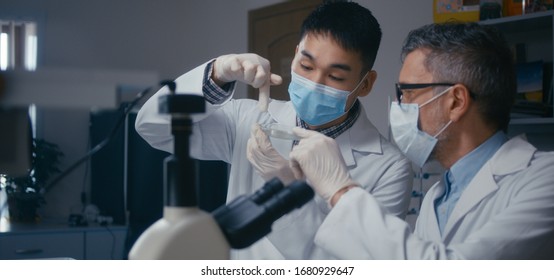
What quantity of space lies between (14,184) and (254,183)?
1.38 ft

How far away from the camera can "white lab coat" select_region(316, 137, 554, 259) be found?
0.85 m

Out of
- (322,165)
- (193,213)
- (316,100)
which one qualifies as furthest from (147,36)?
(193,213)

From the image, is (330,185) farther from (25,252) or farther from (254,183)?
(25,252)

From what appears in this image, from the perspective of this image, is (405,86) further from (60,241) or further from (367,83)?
(60,241)

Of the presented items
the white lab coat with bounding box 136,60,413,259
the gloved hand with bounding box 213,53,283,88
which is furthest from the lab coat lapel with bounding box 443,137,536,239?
the gloved hand with bounding box 213,53,283,88

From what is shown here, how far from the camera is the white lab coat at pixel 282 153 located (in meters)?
1.03

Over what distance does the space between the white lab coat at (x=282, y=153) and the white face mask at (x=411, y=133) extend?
56 millimetres

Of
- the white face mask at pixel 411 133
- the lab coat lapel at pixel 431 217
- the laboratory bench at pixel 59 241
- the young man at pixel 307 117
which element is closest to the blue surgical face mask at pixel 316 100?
the young man at pixel 307 117

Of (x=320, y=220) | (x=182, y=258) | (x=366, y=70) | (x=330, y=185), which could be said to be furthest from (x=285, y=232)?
(x=182, y=258)

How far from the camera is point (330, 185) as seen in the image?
870 millimetres

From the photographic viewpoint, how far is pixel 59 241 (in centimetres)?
111

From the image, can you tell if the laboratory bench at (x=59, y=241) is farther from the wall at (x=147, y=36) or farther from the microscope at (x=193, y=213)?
the microscope at (x=193, y=213)

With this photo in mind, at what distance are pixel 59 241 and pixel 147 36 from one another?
1.40 ft

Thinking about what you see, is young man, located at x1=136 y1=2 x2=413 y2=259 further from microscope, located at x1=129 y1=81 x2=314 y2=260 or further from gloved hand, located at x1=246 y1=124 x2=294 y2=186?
microscope, located at x1=129 y1=81 x2=314 y2=260
